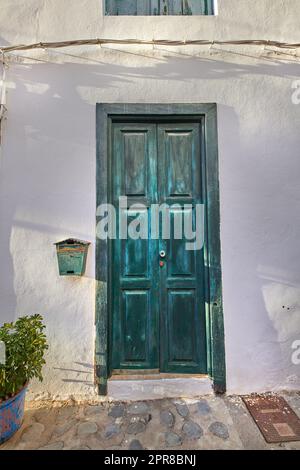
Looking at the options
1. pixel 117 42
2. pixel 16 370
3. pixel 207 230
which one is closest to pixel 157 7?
pixel 117 42

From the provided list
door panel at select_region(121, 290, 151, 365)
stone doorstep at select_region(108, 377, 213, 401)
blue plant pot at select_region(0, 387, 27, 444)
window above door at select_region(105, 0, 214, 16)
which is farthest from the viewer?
window above door at select_region(105, 0, 214, 16)

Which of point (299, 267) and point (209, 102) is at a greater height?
point (209, 102)

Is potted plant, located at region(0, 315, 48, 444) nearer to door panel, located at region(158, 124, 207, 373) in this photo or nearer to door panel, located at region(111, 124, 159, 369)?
door panel, located at region(111, 124, 159, 369)

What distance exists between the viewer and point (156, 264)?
282 cm

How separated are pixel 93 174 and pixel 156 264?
110 centimetres

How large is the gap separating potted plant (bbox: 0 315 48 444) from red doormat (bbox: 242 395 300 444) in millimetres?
1884

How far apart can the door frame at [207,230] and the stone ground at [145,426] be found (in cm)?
23

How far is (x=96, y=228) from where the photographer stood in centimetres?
274

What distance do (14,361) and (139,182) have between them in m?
1.92

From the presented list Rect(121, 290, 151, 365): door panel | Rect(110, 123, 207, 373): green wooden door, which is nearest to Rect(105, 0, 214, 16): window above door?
Rect(110, 123, 207, 373): green wooden door

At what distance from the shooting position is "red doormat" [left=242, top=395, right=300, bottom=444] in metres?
2.17
